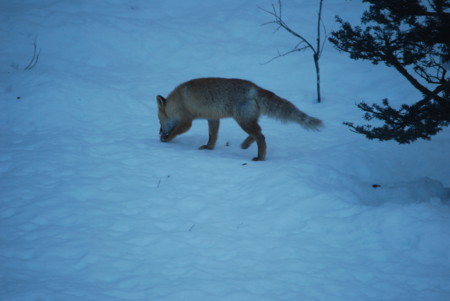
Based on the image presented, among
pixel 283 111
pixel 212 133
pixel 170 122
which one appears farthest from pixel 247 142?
pixel 170 122

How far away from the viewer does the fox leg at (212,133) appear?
7.61m

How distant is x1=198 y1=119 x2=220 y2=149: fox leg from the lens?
761cm

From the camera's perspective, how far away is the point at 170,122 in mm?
7852

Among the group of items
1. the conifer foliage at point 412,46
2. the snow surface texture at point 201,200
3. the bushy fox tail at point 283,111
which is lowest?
the snow surface texture at point 201,200

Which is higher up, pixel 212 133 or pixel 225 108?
pixel 225 108

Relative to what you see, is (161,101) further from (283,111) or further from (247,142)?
(283,111)

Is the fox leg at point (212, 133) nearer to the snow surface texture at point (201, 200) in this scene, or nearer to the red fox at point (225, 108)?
the red fox at point (225, 108)

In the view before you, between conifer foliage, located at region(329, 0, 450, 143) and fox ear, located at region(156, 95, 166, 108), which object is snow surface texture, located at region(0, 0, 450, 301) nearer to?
fox ear, located at region(156, 95, 166, 108)

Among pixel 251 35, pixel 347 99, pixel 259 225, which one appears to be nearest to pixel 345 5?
pixel 251 35

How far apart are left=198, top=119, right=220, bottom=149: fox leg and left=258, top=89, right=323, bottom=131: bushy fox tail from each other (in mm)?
1195

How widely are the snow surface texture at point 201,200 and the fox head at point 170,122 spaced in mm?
259

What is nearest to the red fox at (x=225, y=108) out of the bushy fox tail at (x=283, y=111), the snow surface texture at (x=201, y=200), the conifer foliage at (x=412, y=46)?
the bushy fox tail at (x=283, y=111)

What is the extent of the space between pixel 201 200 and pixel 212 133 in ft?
8.85

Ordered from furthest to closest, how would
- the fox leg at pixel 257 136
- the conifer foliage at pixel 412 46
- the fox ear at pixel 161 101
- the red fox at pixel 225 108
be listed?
1. the fox ear at pixel 161 101
2. the fox leg at pixel 257 136
3. the red fox at pixel 225 108
4. the conifer foliage at pixel 412 46
